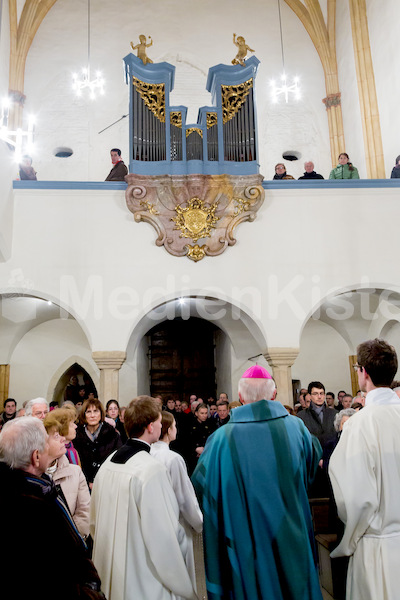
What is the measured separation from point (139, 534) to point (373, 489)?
43.3 inches

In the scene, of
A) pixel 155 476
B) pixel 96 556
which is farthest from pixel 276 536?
pixel 96 556

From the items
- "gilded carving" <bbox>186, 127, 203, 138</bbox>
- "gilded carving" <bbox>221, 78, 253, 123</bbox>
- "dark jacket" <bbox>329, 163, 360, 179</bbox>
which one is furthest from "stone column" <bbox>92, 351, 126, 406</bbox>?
"dark jacket" <bbox>329, 163, 360, 179</bbox>

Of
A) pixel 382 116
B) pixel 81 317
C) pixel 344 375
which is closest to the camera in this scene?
pixel 81 317

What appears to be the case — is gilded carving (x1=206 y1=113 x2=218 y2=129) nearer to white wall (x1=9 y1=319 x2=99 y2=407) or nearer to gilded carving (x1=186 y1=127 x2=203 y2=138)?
gilded carving (x1=186 y1=127 x2=203 y2=138)

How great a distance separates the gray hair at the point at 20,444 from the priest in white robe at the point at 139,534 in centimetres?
52

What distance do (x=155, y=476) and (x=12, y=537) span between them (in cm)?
76

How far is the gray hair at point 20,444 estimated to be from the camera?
204 centimetres

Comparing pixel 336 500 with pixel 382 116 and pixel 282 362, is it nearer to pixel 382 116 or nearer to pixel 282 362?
pixel 282 362

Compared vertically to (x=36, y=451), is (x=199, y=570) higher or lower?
lower

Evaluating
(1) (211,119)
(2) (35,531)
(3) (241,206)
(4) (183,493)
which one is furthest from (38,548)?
(1) (211,119)

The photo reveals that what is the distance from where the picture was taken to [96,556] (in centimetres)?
258

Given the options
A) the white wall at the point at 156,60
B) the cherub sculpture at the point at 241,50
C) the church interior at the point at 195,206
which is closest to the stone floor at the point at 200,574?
the church interior at the point at 195,206

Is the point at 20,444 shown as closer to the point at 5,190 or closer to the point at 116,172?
the point at 5,190

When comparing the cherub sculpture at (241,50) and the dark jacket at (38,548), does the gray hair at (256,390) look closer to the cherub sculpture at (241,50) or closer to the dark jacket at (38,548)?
the dark jacket at (38,548)
